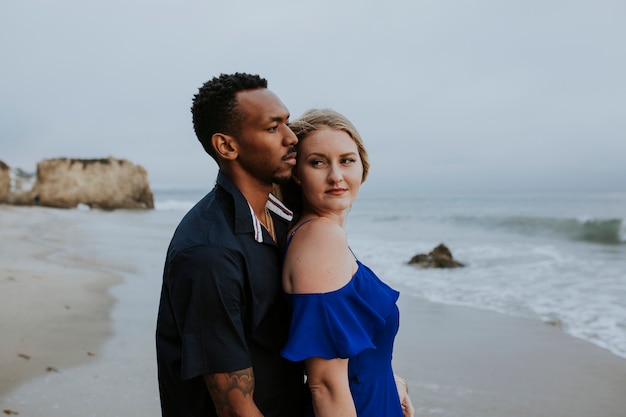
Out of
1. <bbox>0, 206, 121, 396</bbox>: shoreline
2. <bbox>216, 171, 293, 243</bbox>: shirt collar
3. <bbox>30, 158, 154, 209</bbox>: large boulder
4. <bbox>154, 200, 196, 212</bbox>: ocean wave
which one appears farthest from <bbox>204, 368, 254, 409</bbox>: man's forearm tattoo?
<bbox>154, 200, 196, 212</bbox>: ocean wave

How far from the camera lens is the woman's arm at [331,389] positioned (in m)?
1.98

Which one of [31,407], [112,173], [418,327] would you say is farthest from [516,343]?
[112,173]

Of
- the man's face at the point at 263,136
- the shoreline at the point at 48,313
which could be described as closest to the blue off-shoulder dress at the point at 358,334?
the man's face at the point at 263,136

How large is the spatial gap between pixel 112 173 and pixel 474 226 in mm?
32153

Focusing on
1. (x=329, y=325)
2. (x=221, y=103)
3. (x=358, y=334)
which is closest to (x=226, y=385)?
(x=329, y=325)

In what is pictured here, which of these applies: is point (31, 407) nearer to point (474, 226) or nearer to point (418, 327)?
point (418, 327)

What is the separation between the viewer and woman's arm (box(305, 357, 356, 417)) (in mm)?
1983

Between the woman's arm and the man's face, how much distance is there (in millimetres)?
754

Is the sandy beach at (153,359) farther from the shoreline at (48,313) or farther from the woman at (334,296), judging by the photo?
the woman at (334,296)

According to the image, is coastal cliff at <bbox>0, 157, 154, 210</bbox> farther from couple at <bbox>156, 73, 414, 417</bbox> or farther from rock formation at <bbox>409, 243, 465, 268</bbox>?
couple at <bbox>156, 73, 414, 417</bbox>

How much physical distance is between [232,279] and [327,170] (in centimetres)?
83

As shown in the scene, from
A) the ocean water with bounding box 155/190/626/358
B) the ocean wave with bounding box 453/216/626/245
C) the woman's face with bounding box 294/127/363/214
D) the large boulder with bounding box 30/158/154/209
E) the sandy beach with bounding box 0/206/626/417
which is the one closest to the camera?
the woman's face with bounding box 294/127/363/214

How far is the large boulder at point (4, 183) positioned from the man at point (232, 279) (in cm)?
4194

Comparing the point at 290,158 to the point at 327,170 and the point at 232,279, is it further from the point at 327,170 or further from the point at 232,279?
the point at 232,279
